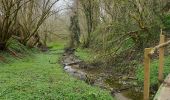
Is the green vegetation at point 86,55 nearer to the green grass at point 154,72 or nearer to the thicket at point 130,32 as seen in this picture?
the thicket at point 130,32

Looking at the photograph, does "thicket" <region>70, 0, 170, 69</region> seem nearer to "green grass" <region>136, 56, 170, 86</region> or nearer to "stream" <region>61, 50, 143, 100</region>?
"stream" <region>61, 50, 143, 100</region>

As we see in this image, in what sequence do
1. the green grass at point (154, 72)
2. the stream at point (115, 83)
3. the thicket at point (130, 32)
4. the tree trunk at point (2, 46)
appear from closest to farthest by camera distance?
the stream at point (115, 83) < the green grass at point (154, 72) < the thicket at point (130, 32) < the tree trunk at point (2, 46)

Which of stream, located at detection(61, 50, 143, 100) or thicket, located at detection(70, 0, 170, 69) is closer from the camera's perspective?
stream, located at detection(61, 50, 143, 100)

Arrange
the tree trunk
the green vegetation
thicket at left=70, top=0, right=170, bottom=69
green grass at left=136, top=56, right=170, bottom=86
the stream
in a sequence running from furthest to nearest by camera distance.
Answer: the tree trunk < the green vegetation < thicket at left=70, top=0, right=170, bottom=69 < green grass at left=136, top=56, right=170, bottom=86 < the stream

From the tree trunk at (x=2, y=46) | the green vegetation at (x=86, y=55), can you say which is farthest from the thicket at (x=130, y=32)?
the tree trunk at (x=2, y=46)

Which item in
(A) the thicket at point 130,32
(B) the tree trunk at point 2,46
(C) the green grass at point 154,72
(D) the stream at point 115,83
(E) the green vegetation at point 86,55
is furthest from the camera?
(B) the tree trunk at point 2,46

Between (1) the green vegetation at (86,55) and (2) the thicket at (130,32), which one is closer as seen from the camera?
(2) the thicket at (130,32)

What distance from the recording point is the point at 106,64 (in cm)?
1862

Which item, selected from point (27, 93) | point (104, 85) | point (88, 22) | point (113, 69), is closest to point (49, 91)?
point (27, 93)

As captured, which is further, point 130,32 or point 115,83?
point 130,32

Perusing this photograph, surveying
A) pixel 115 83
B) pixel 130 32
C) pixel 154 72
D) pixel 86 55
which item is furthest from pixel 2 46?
pixel 154 72

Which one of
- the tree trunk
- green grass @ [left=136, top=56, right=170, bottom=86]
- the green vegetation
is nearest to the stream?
green grass @ [left=136, top=56, right=170, bottom=86]

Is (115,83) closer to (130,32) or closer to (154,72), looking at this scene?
(154,72)

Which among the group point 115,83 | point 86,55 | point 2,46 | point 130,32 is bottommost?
point 86,55
